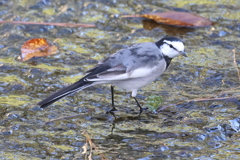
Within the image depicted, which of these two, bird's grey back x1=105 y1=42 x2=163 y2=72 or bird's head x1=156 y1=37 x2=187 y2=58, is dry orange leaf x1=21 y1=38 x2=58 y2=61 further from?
bird's head x1=156 y1=37 x2=187 y2=58

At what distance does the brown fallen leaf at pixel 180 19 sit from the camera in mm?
6656

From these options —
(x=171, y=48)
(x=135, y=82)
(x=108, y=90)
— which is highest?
(x=171, y=48)

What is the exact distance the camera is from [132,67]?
14.9 feet

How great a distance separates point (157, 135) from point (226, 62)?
2089 mm

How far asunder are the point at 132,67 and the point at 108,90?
2.55 feet

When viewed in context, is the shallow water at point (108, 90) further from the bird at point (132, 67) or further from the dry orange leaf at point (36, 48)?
the bird at point (132, 67)

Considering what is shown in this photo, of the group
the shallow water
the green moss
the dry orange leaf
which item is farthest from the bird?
the dry orange leaf

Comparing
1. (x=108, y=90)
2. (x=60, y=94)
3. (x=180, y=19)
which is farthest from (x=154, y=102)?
(x=180, y=19)

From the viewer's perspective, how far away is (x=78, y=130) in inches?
166

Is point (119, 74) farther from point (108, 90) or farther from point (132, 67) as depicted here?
point (108, 90)

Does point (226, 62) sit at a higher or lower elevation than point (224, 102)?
higher

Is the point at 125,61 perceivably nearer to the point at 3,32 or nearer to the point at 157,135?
the point at 157,135

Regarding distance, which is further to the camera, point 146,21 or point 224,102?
point 146,21

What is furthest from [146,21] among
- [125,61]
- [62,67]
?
[125,61]
